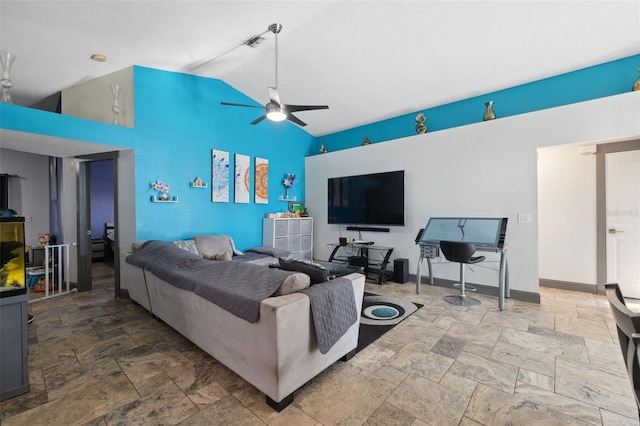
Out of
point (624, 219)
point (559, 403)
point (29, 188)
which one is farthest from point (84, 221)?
point (624, 219)

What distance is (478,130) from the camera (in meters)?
4.12

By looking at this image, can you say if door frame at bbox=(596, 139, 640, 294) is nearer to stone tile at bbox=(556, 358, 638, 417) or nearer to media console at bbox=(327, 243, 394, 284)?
stone tile at bbox=(556, 358, 638, 417)

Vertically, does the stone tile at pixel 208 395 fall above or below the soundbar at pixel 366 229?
below

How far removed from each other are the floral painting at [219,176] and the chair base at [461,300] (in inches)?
157

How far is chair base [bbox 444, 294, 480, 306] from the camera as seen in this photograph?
3627mm

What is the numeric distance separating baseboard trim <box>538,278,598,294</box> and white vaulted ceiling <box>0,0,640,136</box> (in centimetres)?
287

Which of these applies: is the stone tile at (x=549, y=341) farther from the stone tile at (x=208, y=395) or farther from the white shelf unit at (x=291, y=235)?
the white shelf unit at (x=291, y=235)

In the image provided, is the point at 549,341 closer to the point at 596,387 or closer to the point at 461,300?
the point at 596,387

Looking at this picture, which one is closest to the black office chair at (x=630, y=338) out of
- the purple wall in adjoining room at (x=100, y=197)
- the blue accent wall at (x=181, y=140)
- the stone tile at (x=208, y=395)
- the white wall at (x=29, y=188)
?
the stone tile at (x=208, y=395)

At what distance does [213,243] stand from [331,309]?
3149 millimetres

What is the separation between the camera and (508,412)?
1.67 metres

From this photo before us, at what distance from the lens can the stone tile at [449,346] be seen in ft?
7.75

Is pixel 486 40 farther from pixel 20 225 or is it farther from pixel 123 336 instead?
pixel 123 336

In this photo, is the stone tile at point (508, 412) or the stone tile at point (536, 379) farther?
the stone tile at point (536, 379)
